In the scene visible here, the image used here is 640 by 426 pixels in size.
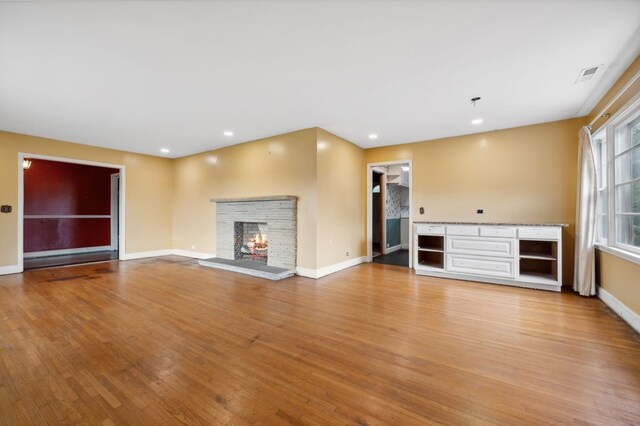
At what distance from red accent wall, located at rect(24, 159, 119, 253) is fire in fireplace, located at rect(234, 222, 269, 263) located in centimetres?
488

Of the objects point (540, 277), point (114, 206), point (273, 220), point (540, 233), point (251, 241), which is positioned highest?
point (114, 206)

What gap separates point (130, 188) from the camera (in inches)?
247

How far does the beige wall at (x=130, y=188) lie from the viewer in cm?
473

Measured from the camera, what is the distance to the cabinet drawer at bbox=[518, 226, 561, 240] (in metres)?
3.70

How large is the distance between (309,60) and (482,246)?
3.74 m

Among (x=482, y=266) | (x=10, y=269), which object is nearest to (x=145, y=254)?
(x=10, y=269)

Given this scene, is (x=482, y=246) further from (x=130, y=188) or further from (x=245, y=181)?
(x=130, y=188)

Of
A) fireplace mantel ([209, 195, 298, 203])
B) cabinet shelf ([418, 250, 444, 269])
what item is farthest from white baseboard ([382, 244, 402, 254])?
fireplace mantel ([209, 195, 298, 203])

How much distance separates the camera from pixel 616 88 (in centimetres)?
284

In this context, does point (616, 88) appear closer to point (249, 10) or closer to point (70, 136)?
point (249, 10)

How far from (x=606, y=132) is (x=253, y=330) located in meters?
4.63

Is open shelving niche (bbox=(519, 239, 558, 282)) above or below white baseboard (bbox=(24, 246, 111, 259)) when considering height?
above

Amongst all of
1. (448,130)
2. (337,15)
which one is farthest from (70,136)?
(448,130)

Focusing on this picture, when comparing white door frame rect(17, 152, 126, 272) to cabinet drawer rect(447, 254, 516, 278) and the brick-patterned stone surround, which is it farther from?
cabinet drawer rect(447, 254, 516, 278)
